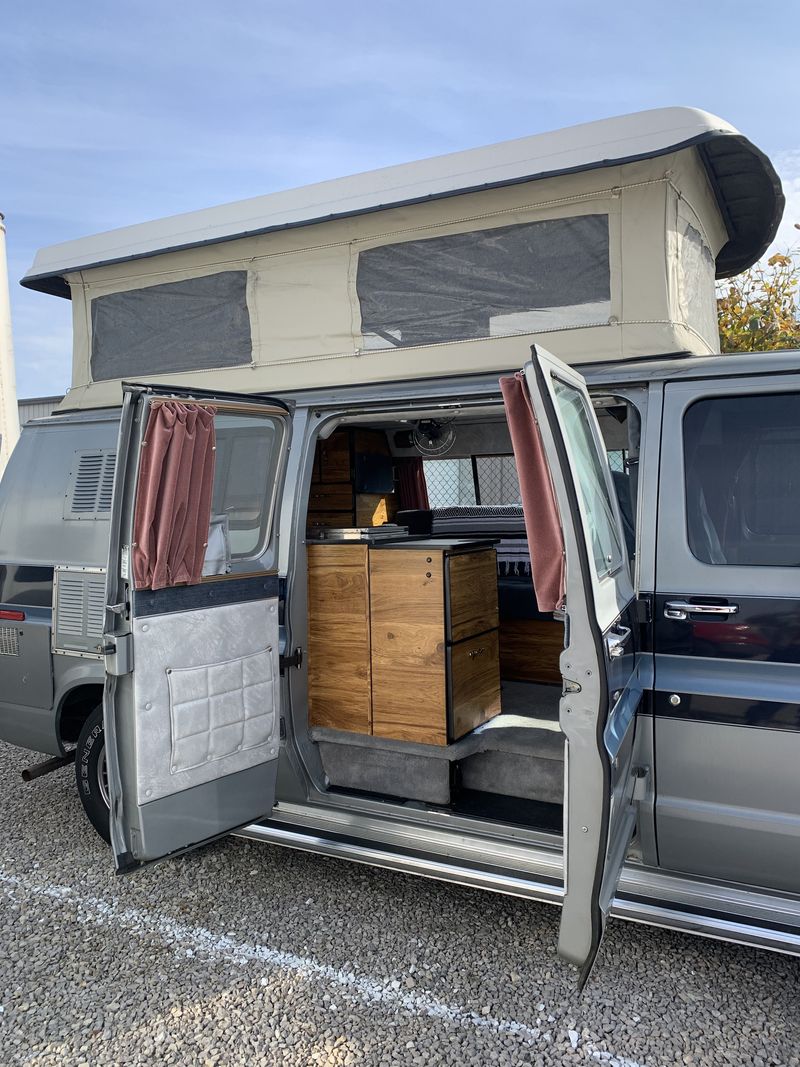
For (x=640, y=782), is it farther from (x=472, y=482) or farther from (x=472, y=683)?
(x=472, y=482)

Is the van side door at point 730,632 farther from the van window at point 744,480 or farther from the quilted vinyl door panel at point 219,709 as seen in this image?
the quilted vinyl door panel at point 219,709

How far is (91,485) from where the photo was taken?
4.09 metres

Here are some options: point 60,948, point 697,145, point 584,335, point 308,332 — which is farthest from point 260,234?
point 60,948

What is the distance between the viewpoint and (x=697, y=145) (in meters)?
3.19

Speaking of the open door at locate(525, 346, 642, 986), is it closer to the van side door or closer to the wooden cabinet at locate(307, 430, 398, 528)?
the van side door

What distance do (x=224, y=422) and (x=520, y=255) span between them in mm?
1496

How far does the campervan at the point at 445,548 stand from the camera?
2.71m

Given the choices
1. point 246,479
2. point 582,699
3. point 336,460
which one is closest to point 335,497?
point 336,460

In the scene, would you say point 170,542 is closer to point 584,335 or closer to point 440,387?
point 440,387

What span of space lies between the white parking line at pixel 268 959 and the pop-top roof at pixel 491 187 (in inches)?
124

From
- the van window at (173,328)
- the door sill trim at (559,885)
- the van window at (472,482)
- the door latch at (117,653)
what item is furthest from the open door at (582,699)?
the van window at (472,482)

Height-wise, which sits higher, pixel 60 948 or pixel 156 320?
pixel 156 320

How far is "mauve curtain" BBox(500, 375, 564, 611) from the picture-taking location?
8.40 feet

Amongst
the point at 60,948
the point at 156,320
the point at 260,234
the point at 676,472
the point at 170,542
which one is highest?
the point at 260,234
